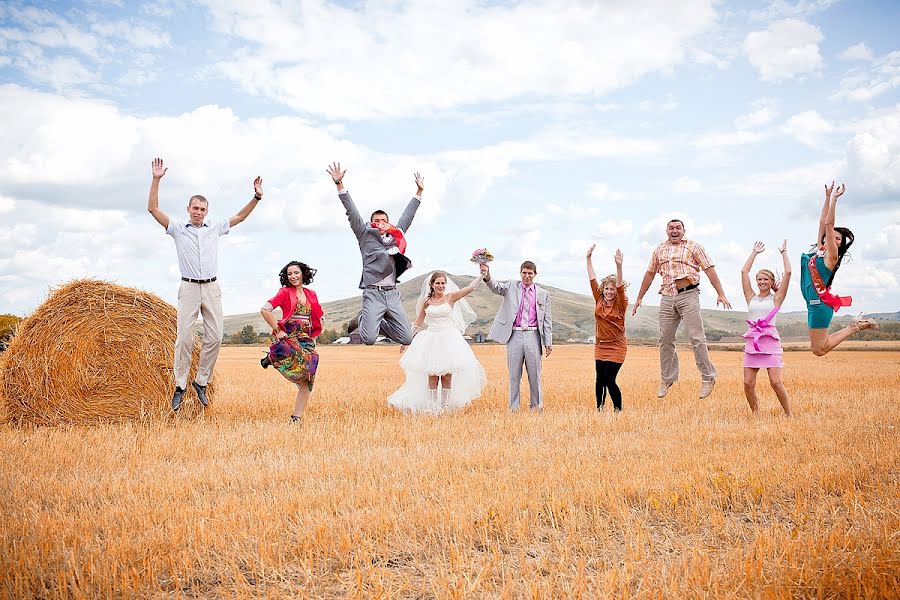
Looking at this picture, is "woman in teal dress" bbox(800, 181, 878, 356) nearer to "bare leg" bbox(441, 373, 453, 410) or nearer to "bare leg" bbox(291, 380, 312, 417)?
"bare leg" bbox(441, 373, 453, 410)

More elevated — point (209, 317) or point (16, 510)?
point (209, 317)

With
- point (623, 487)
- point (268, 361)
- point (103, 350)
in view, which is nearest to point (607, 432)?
point (623, 487)

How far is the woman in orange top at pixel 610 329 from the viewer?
1090 centimetres

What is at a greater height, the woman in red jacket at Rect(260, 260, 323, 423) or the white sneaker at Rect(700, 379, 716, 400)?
the woman in red jacket at Rect(260, 260, 323, 423)

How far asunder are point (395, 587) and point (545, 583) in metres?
0.82

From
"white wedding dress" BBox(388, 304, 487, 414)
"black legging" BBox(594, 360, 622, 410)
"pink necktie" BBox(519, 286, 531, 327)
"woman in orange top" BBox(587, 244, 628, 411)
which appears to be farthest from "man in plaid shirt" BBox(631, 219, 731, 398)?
"white wedding dress" BBox(388, 304, 487, 414)

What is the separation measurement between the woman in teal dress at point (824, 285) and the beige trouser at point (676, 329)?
1846 millimetres

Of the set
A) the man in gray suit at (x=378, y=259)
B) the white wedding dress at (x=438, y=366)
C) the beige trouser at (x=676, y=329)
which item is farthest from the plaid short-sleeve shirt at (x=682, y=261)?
the man in gray suit at (x=378, y=259)

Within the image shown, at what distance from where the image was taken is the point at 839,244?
28.5 feet

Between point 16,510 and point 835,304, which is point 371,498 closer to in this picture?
point 16,510

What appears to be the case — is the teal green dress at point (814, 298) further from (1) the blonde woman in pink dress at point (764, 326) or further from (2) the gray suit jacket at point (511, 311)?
(2) the gray suit jacket at point (511, 311)

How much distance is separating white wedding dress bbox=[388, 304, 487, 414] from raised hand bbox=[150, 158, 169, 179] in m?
4.36

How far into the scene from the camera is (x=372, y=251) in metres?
10.3

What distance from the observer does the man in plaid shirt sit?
10852 millimetres
